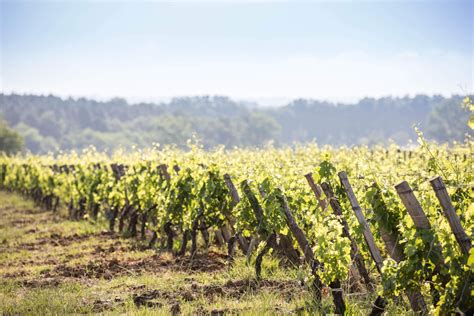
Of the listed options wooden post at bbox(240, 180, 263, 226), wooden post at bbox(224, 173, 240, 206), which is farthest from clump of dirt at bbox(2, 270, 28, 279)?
wooden post at bbox(240, 180, 263, 226)

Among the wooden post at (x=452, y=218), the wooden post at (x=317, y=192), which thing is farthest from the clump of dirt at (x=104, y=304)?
the wooden post at (x=452, y=218)

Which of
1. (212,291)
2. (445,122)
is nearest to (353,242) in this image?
(212,291)

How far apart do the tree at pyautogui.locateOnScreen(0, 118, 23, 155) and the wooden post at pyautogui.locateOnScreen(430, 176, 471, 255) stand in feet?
312

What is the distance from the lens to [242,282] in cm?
696

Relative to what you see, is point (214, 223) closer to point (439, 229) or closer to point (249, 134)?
point (439, 229)

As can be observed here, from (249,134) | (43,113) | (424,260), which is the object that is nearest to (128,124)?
(43,113)

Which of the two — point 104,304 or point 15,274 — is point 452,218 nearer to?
point 104,304

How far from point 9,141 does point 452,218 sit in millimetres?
97395

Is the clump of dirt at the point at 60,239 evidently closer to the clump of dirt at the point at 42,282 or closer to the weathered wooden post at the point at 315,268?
the clump of dirt at the point at 42,282

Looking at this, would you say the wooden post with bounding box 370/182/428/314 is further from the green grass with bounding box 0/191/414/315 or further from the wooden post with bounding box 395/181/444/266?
the wooden post with bounding box 395/181/444/266

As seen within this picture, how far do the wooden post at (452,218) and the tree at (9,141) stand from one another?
312 feet

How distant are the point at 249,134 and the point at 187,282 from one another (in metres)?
165

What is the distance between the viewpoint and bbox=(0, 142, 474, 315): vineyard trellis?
178 inches

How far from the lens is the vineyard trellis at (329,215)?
4.52 meters
